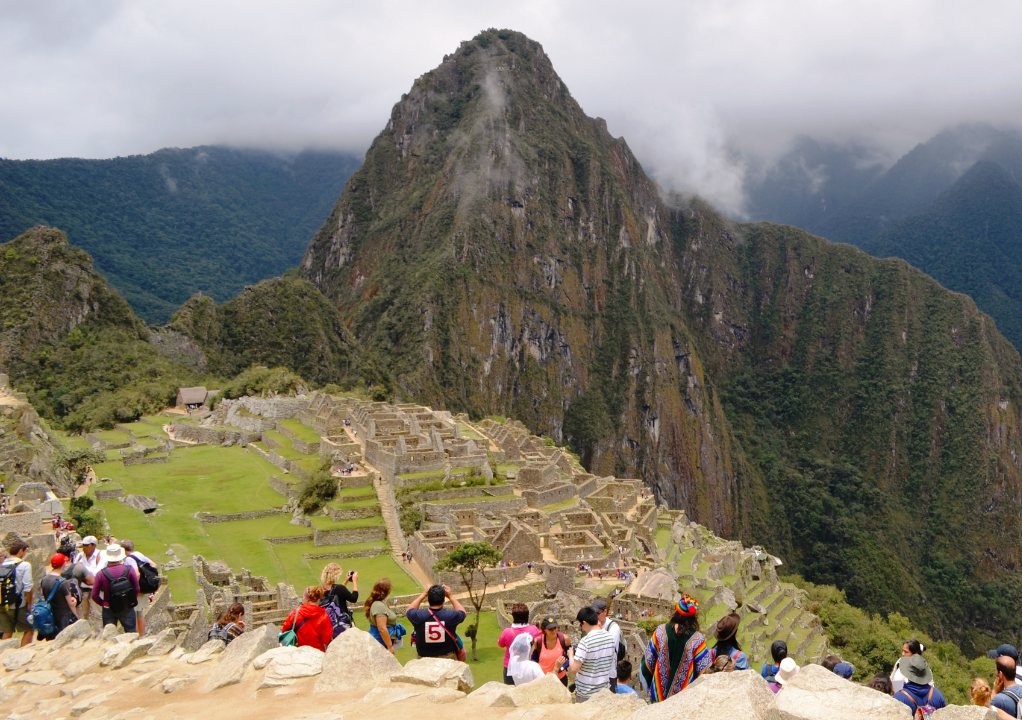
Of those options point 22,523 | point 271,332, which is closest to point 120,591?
point 22,523

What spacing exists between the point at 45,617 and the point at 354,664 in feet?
20.7

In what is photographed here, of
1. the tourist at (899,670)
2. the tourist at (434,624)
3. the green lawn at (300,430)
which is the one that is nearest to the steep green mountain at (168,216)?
the green lawn at (300,430)

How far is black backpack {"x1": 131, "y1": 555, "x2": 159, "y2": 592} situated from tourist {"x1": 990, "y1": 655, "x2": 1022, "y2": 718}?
426 inches

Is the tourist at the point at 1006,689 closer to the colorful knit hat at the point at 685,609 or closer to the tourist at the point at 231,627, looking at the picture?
the colorful knit hat at the point at 685,609

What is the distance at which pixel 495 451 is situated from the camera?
45500mm

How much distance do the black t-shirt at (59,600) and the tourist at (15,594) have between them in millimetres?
369

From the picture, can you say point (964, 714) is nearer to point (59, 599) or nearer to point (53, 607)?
point (59, 599)

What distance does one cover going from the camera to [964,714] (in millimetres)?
6301

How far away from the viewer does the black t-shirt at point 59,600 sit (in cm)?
1244

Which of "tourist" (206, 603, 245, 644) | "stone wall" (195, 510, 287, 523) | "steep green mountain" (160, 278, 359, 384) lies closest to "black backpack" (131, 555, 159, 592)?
"tourist" (206, 603, 245, 644)

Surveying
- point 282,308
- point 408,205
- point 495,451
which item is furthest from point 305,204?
point 495,451

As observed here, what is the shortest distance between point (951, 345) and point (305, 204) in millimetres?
138314

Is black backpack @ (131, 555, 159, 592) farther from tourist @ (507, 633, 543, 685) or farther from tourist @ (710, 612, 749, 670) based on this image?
tourist @ (710, 612, 749, 670)

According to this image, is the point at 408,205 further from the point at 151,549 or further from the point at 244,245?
the point at 151,549
